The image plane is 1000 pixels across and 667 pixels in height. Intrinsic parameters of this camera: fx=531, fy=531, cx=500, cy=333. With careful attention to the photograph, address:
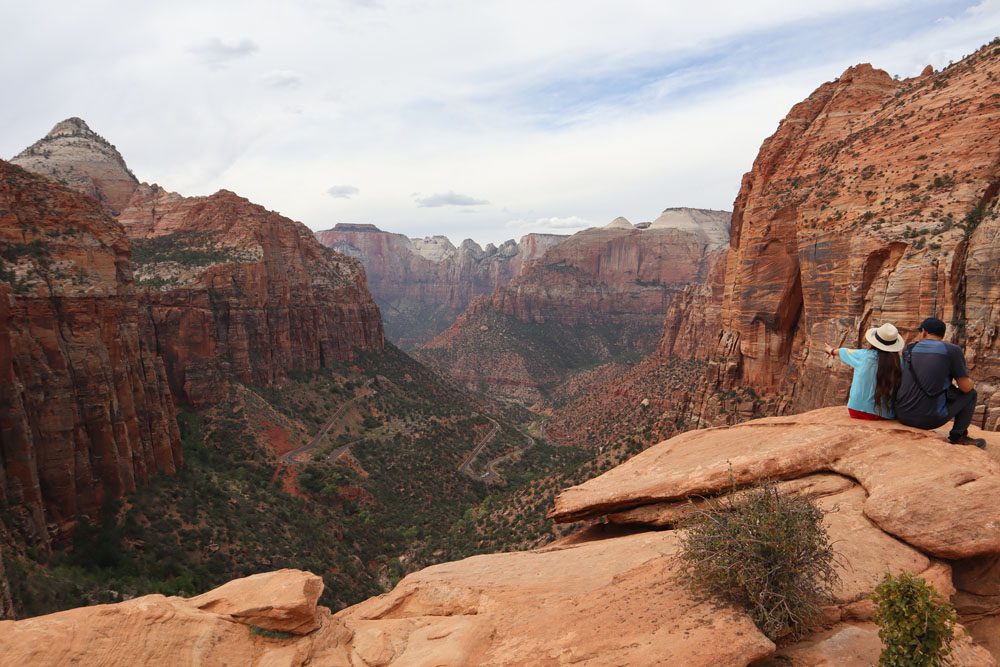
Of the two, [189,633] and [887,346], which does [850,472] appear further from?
[189,633]

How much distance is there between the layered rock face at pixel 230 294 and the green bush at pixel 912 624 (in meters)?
55.2

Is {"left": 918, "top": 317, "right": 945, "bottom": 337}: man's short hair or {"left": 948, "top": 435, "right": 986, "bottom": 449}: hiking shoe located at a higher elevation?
{"left": 918, "top": 317, "right": 945, "bottom": 337}: man's short hair

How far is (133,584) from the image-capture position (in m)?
25.5

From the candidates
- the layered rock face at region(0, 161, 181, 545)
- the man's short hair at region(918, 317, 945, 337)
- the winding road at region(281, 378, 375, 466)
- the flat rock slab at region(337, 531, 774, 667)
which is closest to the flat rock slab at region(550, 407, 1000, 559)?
the flat rock slab at region(337, 531, 774, 667)

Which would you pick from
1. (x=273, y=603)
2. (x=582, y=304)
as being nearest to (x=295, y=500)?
(x=273, y=603)

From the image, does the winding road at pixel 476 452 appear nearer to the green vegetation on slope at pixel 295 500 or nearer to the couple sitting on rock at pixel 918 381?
the green vegetation on slope at pixel 295 500

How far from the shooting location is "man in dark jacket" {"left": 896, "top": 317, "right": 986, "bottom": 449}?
939 centimetres

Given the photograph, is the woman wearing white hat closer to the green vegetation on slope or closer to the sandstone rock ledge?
the sandstone rock ledge

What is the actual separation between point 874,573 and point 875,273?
20.9 m

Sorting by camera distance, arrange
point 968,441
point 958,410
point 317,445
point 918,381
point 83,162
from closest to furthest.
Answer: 1. point 958,410
2. point 968,441
3. point 918,381
4. point 317,445
5. point 83,162

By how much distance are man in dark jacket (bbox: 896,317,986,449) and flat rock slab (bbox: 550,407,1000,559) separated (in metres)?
0.34

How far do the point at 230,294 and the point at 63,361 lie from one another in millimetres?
30407

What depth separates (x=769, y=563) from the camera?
7.11 meters

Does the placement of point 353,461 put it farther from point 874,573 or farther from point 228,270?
point 874,573
